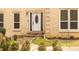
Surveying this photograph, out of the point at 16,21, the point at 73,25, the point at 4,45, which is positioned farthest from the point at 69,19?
the point at 4,45

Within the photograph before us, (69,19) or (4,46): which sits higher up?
(69,19)

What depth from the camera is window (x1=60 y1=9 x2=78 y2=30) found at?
661 centimetres

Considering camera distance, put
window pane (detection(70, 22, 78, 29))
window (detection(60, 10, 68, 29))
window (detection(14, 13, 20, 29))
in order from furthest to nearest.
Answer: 1. window (detection(60, 10, 68, 29))
2. window pane (detection(70, 22, 78, 29))
3. window (detection(14, 13, 20, 29))

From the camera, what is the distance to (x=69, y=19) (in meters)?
6.77

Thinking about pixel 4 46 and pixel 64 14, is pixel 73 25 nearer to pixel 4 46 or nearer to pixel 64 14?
pixel 64 14

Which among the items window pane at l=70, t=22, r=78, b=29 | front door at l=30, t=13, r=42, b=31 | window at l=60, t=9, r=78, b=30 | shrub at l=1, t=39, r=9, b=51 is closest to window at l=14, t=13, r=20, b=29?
front door at l=30, t=13, r=42, b=31

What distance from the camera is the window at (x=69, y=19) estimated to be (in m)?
6.61

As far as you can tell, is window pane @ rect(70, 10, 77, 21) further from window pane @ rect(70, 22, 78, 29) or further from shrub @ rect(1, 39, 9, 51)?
shrub @ rect(1, 39, 9, 51)

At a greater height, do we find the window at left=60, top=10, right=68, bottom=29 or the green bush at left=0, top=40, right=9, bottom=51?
the window at left=60, top=10, right=68, bottom=29
